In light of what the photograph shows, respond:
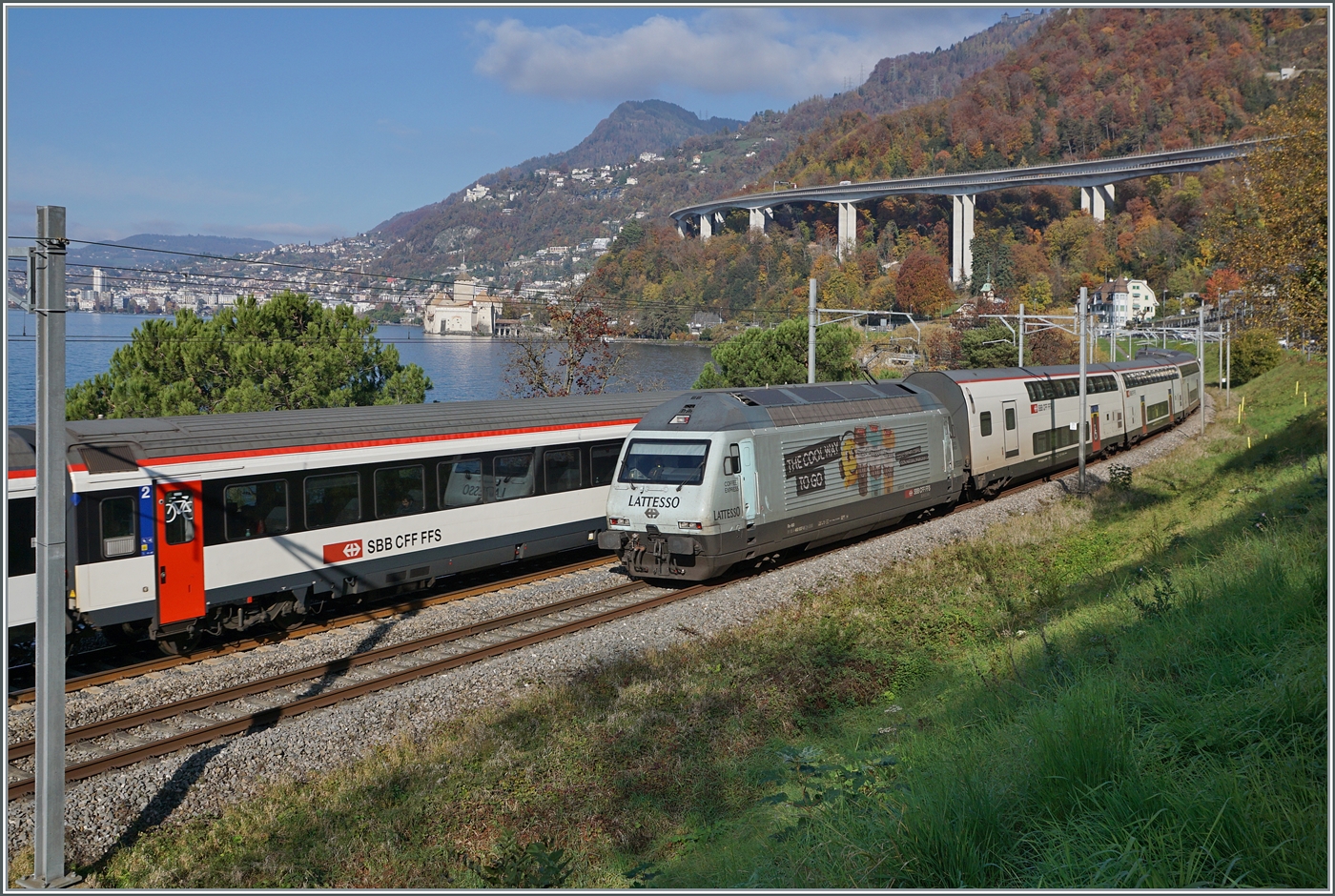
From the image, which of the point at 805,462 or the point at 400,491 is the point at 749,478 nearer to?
the point at 805,462

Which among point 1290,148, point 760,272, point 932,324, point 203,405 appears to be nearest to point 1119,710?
point 1290,148

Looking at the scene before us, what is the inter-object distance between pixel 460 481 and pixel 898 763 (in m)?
9.82

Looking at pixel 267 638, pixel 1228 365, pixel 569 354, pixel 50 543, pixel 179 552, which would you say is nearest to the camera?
pixel 50 543

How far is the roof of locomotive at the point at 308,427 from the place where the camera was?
11898mm

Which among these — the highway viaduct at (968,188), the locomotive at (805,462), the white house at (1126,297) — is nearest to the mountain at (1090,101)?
the highway viaduct at (968,188)

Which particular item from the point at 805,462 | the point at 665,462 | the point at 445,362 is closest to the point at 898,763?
the point at 665,462

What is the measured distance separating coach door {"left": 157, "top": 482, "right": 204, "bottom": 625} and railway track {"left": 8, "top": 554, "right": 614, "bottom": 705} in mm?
698

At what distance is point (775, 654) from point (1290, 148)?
15688 mm

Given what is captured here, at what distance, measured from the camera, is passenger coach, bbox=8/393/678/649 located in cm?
Answer: 1151

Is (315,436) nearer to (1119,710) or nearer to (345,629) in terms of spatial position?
(345,629)

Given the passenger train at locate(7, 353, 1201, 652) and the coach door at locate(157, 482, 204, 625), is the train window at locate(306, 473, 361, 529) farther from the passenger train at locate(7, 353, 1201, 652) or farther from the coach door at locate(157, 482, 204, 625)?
the coach door at locate(157, 482, 204, 625)

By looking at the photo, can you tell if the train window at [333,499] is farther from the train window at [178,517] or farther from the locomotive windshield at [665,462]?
the locomotive windshield at [665,462]

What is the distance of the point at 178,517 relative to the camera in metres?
12.2

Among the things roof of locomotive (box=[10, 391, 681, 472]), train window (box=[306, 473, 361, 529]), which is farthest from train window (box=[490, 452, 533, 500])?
train window (box=[306, 473, 361, 529])
